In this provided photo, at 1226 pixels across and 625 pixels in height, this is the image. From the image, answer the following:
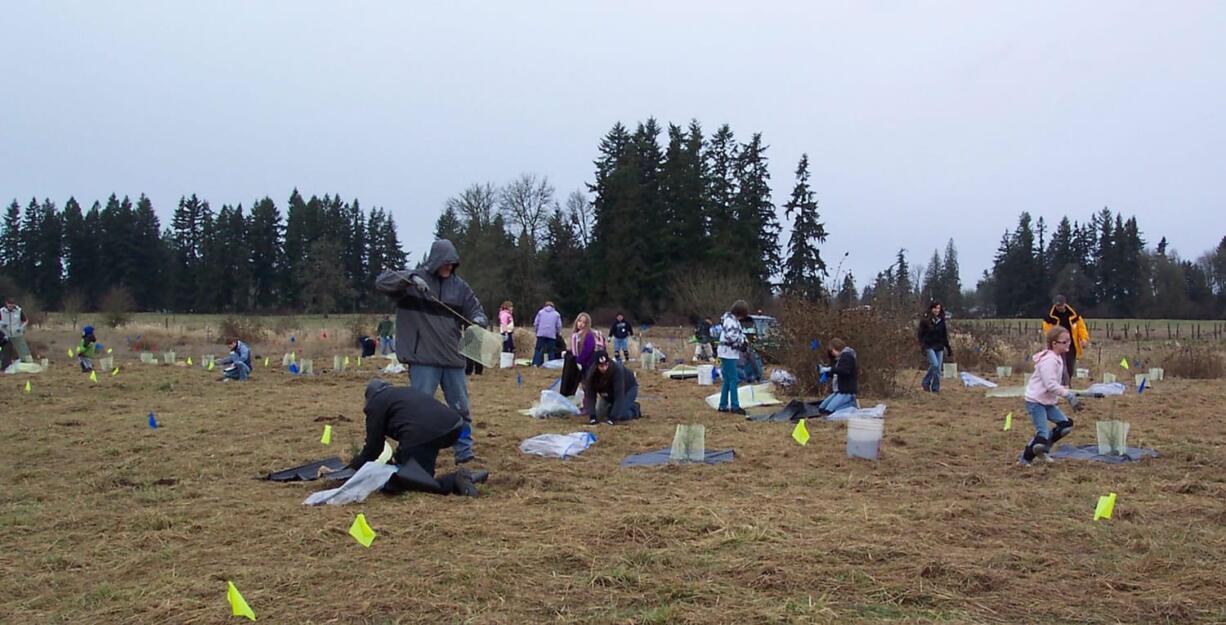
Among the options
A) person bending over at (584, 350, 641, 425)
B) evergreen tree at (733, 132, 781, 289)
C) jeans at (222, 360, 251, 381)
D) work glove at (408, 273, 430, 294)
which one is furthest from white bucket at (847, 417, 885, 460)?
evergreen tree at (733, 132, 781, 289)

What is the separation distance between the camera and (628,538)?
15.0 ft

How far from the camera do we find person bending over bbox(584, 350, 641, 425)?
32.0 feet

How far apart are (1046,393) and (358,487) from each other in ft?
16.7

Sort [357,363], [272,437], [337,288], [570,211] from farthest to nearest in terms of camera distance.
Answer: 1. [337,288]
2. [570,211]
3. [357,363]
4. [272,437]

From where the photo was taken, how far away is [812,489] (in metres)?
5.99

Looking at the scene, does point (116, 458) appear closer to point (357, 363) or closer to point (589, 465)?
point (589, 465)

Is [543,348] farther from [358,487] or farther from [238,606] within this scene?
[238,606]

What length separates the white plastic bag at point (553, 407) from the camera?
33.4 ft

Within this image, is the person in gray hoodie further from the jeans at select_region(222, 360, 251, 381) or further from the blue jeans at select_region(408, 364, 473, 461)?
the jeans at select_region(222, 360, 251, 381)

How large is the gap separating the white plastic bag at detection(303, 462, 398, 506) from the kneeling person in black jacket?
0.08 meters

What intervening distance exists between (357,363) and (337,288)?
1534 inches

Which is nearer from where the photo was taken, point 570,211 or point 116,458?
point 116,458

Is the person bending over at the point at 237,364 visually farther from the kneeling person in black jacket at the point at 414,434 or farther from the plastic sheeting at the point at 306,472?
the kneeling person in black jacket at the point at 414,434

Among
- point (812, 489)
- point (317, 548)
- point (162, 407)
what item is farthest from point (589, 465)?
point (162, 407)
